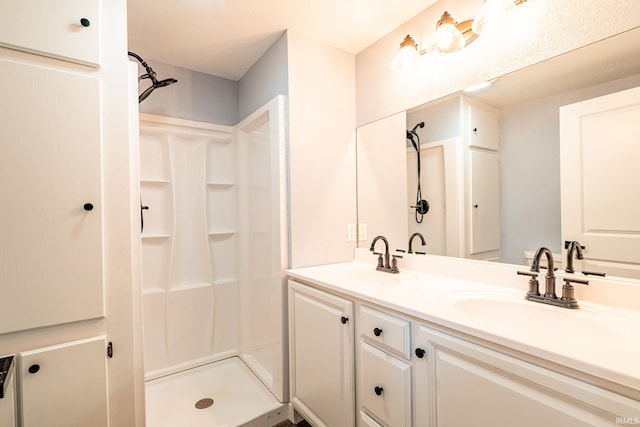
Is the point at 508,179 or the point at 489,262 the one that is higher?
the point at 508,179

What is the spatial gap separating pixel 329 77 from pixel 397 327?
5.24 ft

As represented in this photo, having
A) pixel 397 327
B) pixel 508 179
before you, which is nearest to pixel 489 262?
pixel 508 179

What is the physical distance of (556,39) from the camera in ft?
3.70

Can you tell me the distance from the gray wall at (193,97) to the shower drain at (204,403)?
2.03 metres

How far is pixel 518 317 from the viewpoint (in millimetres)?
1052

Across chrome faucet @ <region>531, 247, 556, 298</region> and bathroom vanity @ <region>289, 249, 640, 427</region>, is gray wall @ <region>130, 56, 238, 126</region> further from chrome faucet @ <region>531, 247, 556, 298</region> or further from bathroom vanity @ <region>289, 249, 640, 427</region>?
chrome faucet @ <region>531, 247, 556, 298</region>

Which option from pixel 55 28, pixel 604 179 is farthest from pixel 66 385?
pixel 604 179

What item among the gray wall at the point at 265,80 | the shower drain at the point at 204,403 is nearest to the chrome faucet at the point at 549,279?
the gray wall at the point at 265,80

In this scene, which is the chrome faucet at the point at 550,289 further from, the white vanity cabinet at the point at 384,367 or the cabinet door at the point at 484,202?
the white vanity cabinet at the point at 384,367

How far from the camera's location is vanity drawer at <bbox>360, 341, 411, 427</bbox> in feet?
3.31

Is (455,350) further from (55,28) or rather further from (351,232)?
(55,28)

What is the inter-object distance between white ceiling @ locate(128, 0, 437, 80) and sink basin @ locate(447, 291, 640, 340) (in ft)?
4.96

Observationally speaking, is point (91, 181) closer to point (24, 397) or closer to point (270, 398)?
point (24, 397)

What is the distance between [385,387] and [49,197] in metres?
1.41
